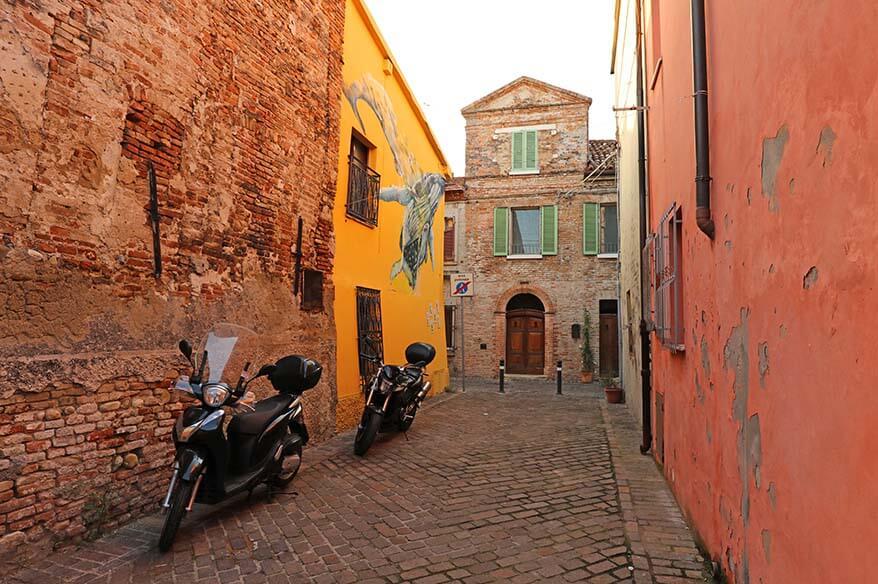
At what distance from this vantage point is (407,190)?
11.2m

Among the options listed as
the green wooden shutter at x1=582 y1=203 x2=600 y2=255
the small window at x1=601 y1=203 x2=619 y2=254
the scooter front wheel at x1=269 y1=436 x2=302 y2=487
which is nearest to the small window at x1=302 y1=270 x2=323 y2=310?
the scooter front wheel at x1=269 y1=436 x2=302 y2=487

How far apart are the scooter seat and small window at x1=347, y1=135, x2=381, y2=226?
401cm

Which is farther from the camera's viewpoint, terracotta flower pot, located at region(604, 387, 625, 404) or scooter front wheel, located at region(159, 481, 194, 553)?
terracotta flower pot, located at region(604, 387, 625, 404)

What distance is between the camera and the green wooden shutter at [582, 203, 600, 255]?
17.8 m

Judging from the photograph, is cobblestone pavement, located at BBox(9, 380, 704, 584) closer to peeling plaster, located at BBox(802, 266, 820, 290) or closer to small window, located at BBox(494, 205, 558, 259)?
peeling plaster, located at BBox(802, 266, 820, 290)

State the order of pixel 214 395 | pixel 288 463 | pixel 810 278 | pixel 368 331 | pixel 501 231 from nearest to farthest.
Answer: pixel 810 278 < pixel 214 395 < pixel 288 463 < pixel 368 331 < pixel 501 231

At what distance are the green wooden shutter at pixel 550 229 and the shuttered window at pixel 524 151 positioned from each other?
1604 mm

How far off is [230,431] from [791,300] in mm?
4010

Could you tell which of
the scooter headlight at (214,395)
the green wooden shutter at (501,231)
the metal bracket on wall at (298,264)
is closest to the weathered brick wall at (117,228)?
the metal bracket on wall at (298,264)

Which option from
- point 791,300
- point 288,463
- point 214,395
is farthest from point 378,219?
point 791,300

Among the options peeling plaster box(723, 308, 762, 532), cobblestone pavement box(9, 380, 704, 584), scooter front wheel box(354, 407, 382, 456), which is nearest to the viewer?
peeling plaster box(723, 308, 762, 532)

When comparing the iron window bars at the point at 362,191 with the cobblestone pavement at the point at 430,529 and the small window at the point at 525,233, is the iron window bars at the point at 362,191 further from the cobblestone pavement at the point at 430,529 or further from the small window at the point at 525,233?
the small window at the point at 525,233

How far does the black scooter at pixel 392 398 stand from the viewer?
625cm

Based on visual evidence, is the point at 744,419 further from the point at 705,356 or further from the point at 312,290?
the point at 312,290
